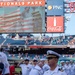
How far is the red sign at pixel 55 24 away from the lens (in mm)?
22386

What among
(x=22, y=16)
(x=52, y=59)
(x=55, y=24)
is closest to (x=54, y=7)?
(x=55, y=24)

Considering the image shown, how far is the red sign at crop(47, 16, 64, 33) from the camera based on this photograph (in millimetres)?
22386

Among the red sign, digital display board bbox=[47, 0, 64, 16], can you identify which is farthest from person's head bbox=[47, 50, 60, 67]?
digital display board bbox=[47, 0, 64, 16]

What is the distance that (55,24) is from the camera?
73.8 ft

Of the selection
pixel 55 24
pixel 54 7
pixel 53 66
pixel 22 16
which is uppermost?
pixel 54 7

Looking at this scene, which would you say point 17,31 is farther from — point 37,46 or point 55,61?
point 55,61

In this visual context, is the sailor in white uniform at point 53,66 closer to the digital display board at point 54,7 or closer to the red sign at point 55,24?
the red sign at point 55,24

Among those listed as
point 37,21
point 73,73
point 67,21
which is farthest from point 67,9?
point 73,73

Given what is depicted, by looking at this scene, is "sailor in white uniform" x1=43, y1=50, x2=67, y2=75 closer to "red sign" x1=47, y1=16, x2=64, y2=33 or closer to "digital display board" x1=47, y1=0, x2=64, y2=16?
"red sign" x1=47, y1=16, x2=64, y2=33

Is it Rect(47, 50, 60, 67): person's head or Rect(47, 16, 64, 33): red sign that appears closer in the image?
Rect(47, 50, 60, 67): person's head

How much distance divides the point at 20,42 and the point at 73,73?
11038mm

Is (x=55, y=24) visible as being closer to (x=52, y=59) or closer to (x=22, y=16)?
(x=22, y=16)

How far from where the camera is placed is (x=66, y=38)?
24.2 m

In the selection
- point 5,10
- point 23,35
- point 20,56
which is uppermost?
point 5,10
